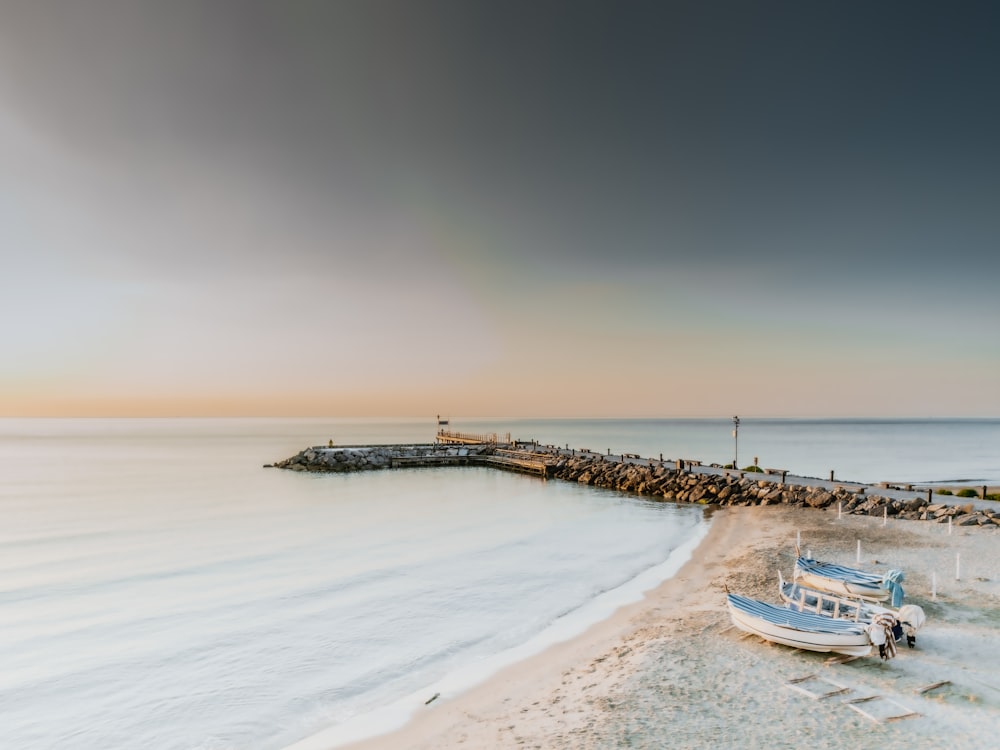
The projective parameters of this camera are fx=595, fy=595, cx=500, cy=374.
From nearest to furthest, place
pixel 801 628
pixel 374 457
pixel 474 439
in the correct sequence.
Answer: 1. pixel 801 628
2. pixel 374 457
3. pixel 474 439

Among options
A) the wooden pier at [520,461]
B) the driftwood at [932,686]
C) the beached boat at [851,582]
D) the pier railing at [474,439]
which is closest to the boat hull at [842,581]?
the beached boat at [851,582]

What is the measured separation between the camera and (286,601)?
1745 cm

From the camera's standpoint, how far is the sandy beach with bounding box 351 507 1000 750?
817cm

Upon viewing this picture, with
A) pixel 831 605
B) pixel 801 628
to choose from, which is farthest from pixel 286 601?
pixel 831 605

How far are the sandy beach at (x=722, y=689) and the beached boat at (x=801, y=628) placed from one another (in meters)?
0.24

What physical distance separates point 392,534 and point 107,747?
56.4 feet

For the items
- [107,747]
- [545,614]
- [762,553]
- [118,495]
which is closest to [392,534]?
[545,614]

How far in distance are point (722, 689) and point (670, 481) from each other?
96.6 feet

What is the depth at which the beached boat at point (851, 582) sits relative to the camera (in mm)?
12773

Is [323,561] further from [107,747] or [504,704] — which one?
[504,704]

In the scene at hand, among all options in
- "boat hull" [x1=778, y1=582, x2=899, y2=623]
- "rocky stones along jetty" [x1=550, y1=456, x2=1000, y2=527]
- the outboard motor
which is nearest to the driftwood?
the outboard motor

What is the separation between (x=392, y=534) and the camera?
1062 inches

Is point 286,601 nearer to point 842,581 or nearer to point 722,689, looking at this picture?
point 722,689

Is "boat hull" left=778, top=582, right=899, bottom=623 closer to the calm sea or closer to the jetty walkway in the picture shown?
the calm sea
